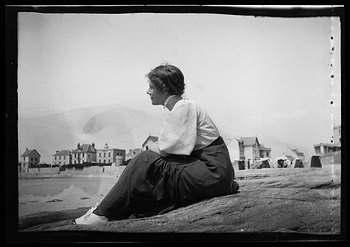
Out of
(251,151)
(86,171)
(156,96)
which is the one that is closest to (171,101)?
(156,96)

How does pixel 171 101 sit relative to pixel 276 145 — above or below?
above

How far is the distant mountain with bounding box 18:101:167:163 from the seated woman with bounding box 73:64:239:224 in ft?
0.52

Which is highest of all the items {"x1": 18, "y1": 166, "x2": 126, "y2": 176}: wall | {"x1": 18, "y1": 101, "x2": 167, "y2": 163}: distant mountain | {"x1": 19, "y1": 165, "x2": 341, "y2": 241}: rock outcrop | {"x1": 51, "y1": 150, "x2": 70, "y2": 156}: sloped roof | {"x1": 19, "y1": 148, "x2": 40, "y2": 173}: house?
{"x1": 18, "y1": 101, "x2": 167, "y2": 163}: distant mountain

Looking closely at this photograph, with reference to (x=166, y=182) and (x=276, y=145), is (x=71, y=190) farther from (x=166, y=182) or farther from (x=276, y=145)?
(x=276, y=145)

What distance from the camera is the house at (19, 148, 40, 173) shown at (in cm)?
350

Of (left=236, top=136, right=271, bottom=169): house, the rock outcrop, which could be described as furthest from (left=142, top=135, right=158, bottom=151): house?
(left=236, top=136, right=271, bottom=169): house

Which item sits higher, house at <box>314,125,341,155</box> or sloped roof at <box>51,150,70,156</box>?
house at <box>314,125,341,155</box>

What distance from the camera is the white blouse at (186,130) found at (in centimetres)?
337

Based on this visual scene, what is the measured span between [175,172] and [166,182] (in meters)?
0.12

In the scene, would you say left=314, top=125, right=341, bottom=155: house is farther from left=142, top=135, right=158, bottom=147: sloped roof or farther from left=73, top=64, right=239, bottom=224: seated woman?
left=142, top=135, right=158, bottom=147: sloped roof

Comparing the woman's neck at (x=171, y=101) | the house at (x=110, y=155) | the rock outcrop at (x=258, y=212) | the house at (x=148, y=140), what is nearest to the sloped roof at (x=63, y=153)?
the house at (x=110, y=155)

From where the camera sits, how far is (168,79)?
11.5ft
